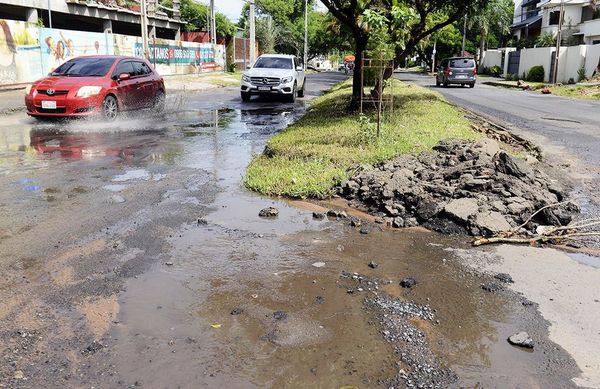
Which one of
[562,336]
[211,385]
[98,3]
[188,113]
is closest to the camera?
[211,385]

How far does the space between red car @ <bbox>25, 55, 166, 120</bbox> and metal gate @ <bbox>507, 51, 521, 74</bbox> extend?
124 ft

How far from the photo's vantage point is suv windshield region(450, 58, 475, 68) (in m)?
32.3

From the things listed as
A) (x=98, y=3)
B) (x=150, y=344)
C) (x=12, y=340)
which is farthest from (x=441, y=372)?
(x=98, y=3)

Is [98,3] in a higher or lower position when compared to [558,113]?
higher

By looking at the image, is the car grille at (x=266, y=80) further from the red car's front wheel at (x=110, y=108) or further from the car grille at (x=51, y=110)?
the car grille at (x=51, y=110)

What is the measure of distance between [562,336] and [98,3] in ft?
115

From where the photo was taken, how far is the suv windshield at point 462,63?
32.3 m

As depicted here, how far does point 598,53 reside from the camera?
111 ft

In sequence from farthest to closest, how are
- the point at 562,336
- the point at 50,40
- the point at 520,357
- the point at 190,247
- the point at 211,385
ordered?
the point at 50,40
the point at 190,247
the point at 562,336
the point at 520,357
the point at 211,385

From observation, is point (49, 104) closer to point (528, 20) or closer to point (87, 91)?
point (87, 91)

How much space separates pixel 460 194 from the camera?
6.17 m

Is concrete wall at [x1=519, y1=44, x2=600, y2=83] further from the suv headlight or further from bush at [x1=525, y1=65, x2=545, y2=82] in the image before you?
the suv headlight

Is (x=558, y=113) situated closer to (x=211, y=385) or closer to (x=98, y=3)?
(x=211, y=385)

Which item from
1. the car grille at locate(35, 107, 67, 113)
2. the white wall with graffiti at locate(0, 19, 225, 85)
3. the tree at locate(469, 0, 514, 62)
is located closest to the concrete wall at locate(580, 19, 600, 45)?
the tree at locate(469, 0, 514, 62)
